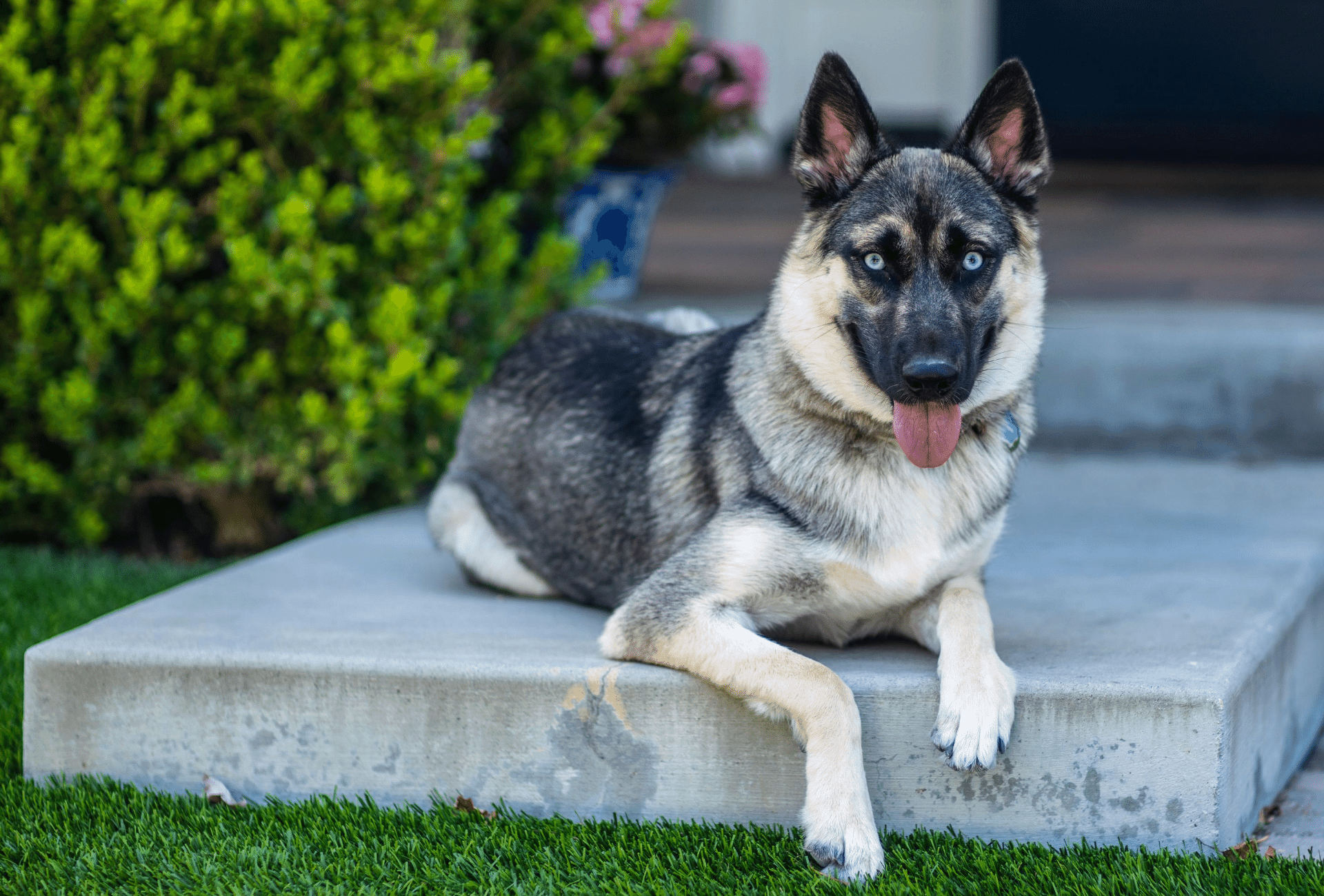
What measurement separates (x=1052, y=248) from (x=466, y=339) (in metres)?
3.92

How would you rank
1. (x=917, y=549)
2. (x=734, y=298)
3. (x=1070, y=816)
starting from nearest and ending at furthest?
1. (x=1070, y=816)
2. (x=917, y=549)
3. (x=734, y=298)

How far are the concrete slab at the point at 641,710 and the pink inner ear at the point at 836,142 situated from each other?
1.05 meters

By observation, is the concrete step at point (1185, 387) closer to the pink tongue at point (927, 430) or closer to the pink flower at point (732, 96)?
the pink flower at point (732, 96)

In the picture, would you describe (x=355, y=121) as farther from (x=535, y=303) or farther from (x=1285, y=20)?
(x=1285, y=20)

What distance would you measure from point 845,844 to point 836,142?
1.44 metres

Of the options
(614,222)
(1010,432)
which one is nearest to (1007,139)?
(1010,432)

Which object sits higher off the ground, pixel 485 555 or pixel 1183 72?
pixel 1183 72

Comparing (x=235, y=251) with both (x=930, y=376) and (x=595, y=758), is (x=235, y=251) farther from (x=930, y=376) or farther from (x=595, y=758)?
(x=930, y=376)

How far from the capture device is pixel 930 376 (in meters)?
2.63

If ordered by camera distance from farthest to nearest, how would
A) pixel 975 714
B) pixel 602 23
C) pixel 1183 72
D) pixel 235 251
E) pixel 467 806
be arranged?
pixel 1183 72 < pixel 602 23 < pixel 235 251 < pixel 467 806 < pixel 975 714

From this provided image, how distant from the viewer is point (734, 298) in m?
5.92

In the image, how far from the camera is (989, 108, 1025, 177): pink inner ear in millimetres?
2922

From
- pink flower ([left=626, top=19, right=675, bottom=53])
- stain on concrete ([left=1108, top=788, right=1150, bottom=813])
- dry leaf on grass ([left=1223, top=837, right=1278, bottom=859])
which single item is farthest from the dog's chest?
pink flower ([left=626, top=19, right=675, bottom=53])

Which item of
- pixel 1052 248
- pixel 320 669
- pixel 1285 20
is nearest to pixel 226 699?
pixel 320 669
